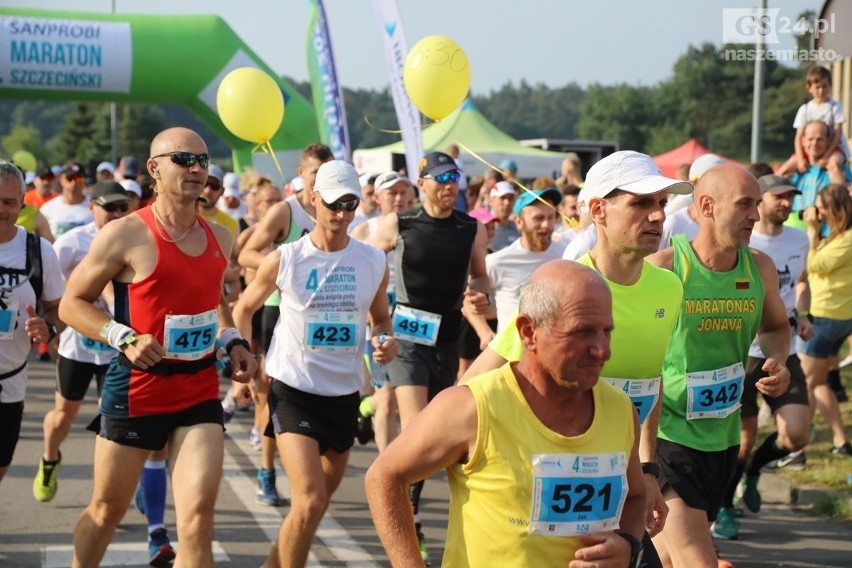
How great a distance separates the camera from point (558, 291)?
2.98 metres

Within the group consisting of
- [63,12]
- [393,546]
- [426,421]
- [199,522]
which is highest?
[63,12]

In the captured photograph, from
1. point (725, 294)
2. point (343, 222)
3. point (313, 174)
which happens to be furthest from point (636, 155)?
point (313, 174)

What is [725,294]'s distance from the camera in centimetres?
484

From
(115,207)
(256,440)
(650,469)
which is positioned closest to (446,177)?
(115,207)

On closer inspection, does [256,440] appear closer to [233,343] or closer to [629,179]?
[233,343]

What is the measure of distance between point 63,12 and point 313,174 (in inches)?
667

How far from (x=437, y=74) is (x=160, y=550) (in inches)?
162

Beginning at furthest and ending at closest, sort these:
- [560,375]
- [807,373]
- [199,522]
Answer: [807,373]
[199,522]
[560,375]

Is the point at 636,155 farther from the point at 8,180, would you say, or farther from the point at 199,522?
the point at 8,180

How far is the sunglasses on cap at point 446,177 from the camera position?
287 inches

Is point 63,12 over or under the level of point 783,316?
over

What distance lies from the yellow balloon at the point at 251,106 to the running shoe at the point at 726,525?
4114mm

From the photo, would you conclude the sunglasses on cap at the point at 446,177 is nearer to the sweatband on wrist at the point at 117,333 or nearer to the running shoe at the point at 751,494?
the running shoe at the point at 751,494

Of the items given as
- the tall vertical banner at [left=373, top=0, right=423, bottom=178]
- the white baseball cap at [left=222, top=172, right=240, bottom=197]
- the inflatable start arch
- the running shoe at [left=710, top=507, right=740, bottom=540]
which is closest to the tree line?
the inflatable start arch
